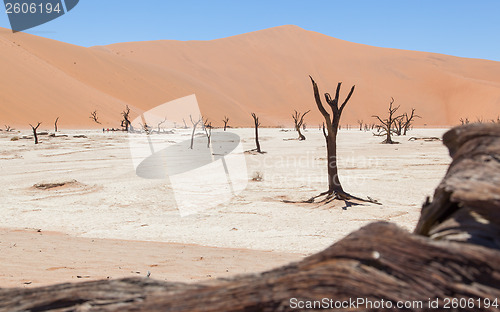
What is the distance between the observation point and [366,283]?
131 centimetres

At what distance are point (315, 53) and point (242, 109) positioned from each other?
39.4 m

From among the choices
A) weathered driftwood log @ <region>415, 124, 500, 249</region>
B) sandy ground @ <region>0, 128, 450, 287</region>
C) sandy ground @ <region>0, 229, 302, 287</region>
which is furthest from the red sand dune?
weathered driftwood log @ <region>415, 124, 500, 249</region>

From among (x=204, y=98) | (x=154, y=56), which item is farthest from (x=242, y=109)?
(x=154, y=56)

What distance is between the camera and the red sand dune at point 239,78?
5812 cm

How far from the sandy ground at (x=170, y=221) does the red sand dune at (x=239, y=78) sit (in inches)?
1821

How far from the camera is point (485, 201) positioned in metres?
1.45

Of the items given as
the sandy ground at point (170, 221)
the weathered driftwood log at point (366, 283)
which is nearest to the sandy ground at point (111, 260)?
the sandy ground at point (170, 221)

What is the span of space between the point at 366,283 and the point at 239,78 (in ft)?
314

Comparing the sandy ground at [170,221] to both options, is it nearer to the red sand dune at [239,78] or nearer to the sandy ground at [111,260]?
the sandy ground at [111,260]

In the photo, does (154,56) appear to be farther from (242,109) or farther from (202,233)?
(202,233)

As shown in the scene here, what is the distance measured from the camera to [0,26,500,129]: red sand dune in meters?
58.1

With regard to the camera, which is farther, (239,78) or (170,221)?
(239,78)

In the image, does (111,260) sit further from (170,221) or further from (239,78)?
(239,78)

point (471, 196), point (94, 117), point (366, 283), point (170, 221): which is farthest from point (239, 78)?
point (366, 283)
